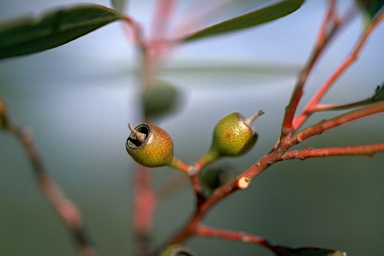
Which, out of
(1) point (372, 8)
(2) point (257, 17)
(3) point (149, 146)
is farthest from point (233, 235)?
(1) point (372, 8)

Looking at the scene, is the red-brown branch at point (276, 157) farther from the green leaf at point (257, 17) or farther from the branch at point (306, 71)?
the green leaf at point (257, 17)

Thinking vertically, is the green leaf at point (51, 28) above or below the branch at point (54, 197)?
above

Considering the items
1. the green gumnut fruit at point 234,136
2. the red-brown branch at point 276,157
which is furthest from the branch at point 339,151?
the green gumnut fruit at point 234,136

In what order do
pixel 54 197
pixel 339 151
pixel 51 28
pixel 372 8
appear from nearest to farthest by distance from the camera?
1. pixel 339 151
2. pixel 51 28
3. pixel 372 8
4. pixel 54 197

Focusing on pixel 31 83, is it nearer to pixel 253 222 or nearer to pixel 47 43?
pixel 47 43

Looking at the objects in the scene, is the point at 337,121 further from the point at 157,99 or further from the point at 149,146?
the point at 157,99

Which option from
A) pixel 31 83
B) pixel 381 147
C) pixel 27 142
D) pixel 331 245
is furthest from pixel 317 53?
pixel 331 245
